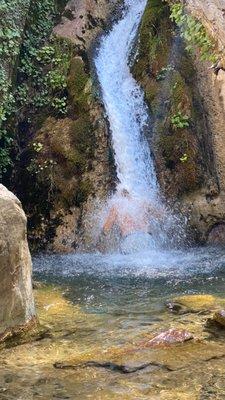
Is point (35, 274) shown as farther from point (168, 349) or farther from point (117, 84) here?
point (117, 84)

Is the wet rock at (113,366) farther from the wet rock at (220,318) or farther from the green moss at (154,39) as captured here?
the green moss at (154,39)

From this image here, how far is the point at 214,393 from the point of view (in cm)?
428

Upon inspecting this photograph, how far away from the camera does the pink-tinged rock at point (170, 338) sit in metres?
5.47

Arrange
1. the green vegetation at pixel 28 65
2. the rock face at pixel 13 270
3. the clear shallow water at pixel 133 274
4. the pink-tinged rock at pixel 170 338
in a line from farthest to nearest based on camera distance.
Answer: the green vegetation at pixel 28 65 → the clear shallow water at pixel 133 274 → the rock face at pixel 13 270 → the pink-tinged rock at pixel 170 338

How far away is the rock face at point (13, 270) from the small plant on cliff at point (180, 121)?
6.78 metres

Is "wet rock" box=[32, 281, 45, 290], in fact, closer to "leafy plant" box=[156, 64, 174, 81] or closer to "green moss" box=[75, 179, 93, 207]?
"green moss" box=[75, 179, 93, 207]

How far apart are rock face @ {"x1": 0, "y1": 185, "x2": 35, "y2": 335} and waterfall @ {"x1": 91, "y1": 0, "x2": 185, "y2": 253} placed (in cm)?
542

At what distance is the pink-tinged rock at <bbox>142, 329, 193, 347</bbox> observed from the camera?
18.0 ft

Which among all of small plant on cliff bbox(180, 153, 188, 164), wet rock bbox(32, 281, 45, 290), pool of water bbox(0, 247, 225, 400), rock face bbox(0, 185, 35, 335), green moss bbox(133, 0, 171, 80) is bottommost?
pool of water bbox(0, 247, 225, 400)

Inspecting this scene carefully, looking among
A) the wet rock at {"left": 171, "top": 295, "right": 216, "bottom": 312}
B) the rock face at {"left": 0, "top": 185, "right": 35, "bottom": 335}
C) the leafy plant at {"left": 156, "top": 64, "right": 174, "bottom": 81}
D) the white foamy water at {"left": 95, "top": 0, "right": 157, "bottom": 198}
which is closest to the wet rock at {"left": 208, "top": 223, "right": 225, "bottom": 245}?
the white foamy water at {"left": 95, "top": 0, "right": 157, "bottom": 198}

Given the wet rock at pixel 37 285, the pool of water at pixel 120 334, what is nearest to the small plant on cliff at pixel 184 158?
the pool of water at pixel 120 334

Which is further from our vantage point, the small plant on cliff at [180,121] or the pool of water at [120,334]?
the small plant on cliff at [180,121]

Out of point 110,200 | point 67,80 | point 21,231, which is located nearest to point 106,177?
point 110,200

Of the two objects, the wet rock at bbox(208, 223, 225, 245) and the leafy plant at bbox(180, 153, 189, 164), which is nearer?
the wet rock at bbox(208, 223, 225, 245)
